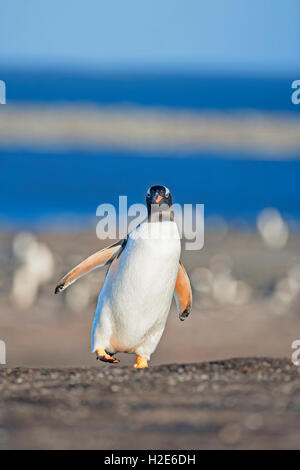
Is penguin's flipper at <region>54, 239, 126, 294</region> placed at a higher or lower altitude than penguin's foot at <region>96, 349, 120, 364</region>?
higher

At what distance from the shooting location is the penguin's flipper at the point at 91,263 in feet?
26.0

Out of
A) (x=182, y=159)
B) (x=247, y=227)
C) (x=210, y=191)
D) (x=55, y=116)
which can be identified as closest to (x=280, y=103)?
(x=55, y=116)

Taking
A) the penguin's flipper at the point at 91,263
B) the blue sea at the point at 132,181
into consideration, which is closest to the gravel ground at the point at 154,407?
the penguin's flipper at the point at 91,263

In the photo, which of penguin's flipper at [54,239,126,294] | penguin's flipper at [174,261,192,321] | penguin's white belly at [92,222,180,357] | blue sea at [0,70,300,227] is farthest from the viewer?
blue sea at [0,70,300,227]

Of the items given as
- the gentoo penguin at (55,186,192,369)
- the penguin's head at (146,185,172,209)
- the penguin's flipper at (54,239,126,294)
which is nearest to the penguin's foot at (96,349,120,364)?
the gentoo penguin at (55,186,192,369)

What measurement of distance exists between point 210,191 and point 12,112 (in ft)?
118

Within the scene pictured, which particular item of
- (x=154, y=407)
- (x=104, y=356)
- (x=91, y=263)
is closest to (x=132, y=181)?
(x=91, y=263)

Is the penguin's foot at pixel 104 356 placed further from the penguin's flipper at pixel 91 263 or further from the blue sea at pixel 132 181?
the blue sea at pixel 132 181

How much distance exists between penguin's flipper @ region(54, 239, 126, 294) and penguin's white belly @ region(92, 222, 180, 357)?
10cm

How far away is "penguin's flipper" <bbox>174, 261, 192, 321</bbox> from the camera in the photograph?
27.2 feet

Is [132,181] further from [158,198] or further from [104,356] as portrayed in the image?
[158,198]

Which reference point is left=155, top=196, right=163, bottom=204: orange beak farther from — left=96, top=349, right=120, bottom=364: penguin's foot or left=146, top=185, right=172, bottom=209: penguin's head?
left=96, top=349, right=120, bottom=364: penguin's foot

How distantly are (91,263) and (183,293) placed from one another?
0.82 m
